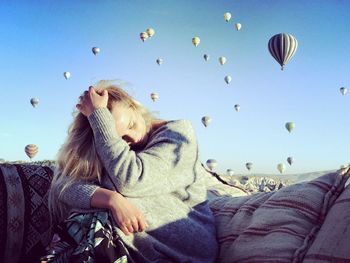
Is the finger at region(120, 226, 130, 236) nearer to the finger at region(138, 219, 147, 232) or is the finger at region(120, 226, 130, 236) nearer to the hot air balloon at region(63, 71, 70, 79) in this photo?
the finger at region(138, 219, 147, 232)

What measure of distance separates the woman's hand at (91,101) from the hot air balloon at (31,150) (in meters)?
24.7

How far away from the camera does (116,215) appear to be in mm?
2443

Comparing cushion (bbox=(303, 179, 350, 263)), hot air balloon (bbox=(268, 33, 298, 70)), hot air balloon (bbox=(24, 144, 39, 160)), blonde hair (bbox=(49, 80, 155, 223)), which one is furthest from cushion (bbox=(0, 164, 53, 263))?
hot air balloon (bbox=(24, 144, 39, 160))

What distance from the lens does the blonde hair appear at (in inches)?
106

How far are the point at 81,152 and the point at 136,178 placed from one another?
42 cm

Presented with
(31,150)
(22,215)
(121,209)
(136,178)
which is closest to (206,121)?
(31,150)

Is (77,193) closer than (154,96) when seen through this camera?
Yes

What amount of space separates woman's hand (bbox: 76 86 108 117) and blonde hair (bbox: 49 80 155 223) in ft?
0.27

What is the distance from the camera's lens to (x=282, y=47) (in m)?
21.6

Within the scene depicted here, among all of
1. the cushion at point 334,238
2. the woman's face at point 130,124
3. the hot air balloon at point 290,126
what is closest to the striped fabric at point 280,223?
the cushion at point 334,238

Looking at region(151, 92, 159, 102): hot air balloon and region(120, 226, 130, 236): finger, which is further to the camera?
region(151, 92, 159, 102): hot air balloon

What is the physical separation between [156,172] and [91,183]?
38 centimetres

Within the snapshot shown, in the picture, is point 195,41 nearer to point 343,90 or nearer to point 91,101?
point 343,90

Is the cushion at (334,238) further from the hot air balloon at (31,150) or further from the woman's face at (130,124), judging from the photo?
the hot air balloon at (31,150)
